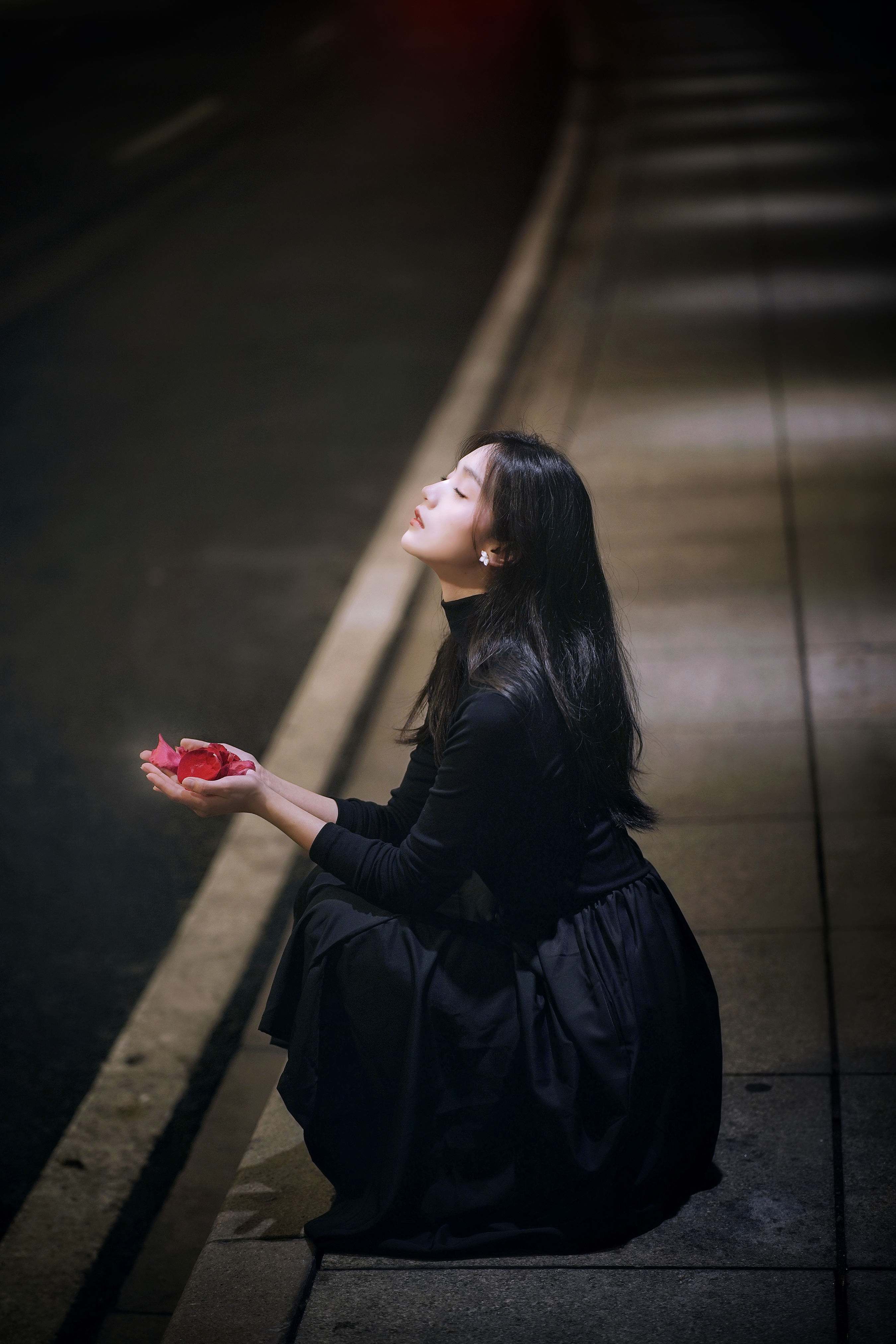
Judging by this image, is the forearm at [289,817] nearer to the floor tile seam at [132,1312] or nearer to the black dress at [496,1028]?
the black dress at [496,1028]

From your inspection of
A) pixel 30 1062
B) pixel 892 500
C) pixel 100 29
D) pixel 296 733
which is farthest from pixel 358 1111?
pixel 100 29

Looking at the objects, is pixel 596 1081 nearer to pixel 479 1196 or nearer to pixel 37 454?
pixel 479 1196

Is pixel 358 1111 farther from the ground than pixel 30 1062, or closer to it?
farther from the ground

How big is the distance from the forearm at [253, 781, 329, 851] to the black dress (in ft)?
0.11

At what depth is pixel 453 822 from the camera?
9.80ft

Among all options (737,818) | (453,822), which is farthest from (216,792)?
(737,818)

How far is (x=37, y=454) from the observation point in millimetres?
11266

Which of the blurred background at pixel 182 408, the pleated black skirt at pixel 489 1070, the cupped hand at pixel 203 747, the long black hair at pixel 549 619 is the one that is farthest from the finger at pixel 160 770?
the blurred background at pixel 182 408

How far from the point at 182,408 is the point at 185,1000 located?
27.3 ft

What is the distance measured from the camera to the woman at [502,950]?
10.0 feet

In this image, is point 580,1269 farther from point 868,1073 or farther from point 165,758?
point 165,758

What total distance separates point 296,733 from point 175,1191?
2377 millimetres

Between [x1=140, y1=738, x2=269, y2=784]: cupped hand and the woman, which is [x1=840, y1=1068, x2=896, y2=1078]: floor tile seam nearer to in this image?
the woman

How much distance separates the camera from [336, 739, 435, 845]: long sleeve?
11.2 ft
